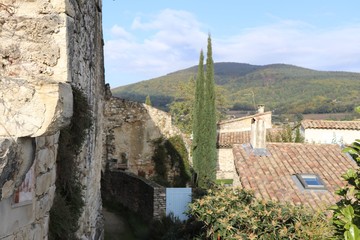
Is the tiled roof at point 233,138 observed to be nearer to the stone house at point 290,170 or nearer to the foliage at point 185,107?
the foliage at point 185,107

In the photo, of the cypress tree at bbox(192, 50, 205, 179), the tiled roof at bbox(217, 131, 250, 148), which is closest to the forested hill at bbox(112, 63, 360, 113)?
the tiled roof at bbox(217, 131, 250, 148)

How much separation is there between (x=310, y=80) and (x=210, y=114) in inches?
2922

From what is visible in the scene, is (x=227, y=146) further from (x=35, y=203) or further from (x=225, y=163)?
(x=35, y=203)

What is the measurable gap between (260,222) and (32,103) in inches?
236

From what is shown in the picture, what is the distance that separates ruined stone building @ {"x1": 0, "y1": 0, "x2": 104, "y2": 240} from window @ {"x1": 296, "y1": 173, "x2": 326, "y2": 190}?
833 centimetres

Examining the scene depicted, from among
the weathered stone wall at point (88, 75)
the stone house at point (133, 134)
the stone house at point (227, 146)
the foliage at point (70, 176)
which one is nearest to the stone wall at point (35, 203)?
the foliage at point (70, 176)

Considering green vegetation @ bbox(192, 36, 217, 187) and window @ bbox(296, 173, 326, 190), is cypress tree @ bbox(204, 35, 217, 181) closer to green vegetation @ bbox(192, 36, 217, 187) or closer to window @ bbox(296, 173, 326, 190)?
green vegetation @ bbox(192, 36, 217, 187)

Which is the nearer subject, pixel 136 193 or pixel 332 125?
pixel 136 193

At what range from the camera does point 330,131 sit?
26.2m

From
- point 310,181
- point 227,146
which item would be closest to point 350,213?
point 310,181

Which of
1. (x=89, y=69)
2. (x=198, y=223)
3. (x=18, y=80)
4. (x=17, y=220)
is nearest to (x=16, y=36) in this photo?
(x=18, y=80)

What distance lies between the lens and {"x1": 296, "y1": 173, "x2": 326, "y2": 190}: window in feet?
36.7

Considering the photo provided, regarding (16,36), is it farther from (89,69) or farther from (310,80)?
(310,80)

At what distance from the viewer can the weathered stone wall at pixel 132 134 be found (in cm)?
1706
